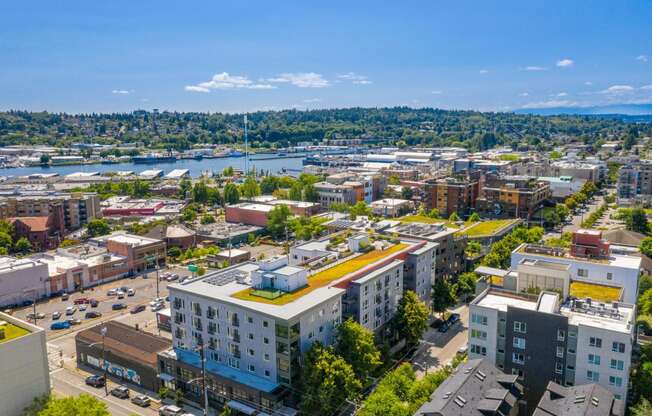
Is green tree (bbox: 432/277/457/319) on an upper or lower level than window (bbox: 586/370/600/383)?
lower

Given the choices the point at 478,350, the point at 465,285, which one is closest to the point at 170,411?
the point at 478,350

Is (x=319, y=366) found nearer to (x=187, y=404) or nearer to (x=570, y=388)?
(x=187, y=404)

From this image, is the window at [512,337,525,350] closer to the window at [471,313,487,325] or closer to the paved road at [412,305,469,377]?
the window at [471,313,487,325]

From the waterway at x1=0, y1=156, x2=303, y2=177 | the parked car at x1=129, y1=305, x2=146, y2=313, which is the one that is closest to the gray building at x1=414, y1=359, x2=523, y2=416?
the parked car at x1=129, y1=305, x2=146, y2=313

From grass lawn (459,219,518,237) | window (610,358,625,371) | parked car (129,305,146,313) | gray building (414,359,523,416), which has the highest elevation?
window (610,358,625,371)

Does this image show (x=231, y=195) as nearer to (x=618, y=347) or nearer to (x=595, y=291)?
(x=595, y=291)

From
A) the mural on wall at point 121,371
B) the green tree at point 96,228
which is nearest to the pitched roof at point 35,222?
the green tree at point 96,228

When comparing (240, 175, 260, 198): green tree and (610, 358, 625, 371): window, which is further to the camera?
(240, 175, 260, 198): green tree
